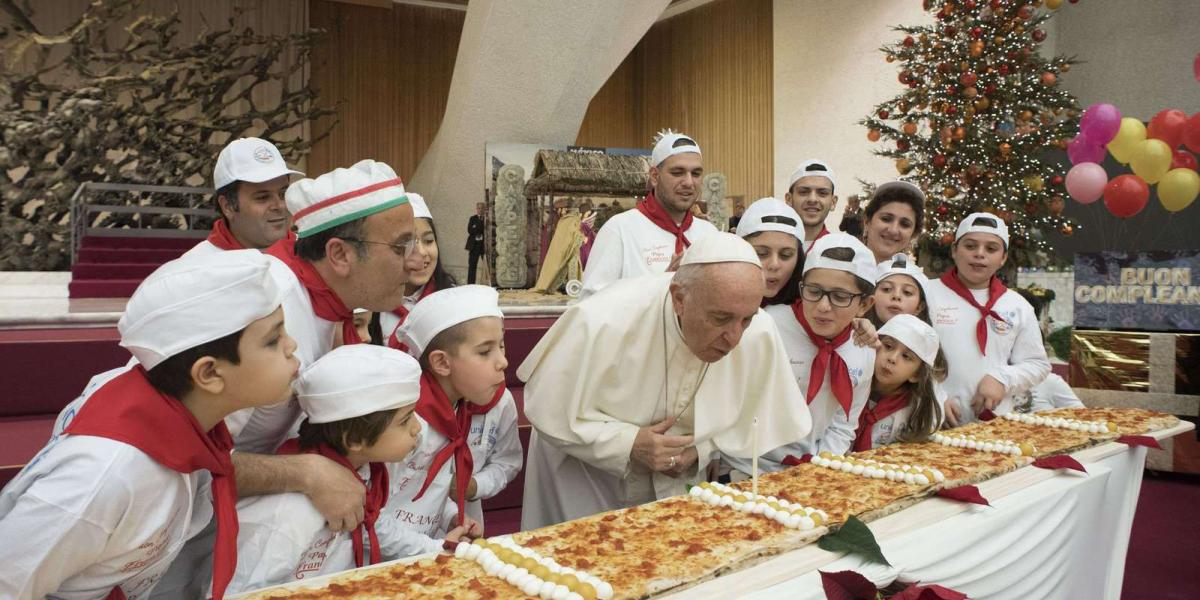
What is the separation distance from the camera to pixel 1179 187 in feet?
26.2

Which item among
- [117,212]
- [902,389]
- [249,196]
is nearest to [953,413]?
[902,389]

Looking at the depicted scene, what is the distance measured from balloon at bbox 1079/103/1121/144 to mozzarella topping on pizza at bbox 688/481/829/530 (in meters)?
7.93

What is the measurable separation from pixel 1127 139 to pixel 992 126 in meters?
1.70

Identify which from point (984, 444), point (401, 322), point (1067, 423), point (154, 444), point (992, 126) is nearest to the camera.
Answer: point (154, 444)

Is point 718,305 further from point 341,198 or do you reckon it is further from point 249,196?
point 249,196

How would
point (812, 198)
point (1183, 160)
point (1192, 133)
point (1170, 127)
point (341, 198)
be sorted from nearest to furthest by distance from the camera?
1. point (341, 198)
2. point (812, 198)
3. point (1192, 133)
4. point (1170, 127)
5. point (1183, 160)

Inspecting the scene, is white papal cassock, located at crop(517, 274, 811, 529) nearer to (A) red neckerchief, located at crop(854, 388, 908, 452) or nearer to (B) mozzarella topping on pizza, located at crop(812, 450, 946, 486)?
(B) mozzarella topping on pizza, located at crop(812, 450, 946, 486)

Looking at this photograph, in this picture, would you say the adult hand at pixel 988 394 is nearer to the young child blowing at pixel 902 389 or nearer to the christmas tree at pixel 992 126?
the young child blowing at pixel 902 389

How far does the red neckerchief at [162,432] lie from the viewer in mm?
1501

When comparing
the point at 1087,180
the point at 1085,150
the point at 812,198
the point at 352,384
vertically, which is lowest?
the point at 352,384

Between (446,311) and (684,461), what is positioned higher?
(446,311)

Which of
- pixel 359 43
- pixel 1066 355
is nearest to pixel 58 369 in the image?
pixel 1066 355

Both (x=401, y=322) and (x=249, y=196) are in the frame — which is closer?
(x=401, y=322)

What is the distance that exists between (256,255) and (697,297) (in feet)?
4.40
